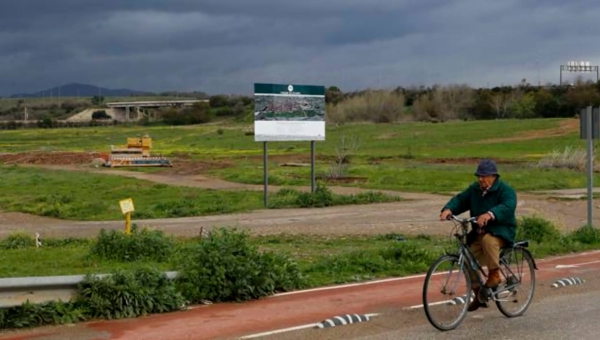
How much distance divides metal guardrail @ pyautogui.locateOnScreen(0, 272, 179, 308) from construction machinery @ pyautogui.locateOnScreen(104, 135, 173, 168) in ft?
155

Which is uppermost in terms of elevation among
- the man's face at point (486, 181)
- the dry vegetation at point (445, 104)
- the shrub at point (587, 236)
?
the dry vegetation at point (445, 104)

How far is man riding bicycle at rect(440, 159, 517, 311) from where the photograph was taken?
9242mm

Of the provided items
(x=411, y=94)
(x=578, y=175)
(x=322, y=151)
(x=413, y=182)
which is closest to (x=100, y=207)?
(x=413, y=182)

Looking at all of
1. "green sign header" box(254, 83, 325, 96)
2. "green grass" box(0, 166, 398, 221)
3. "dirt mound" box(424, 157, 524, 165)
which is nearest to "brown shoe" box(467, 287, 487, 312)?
"green grass" box(0, 166, 398, 221)

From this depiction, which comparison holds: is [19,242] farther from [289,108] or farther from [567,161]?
[567,161]

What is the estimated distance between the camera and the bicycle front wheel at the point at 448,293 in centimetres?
895

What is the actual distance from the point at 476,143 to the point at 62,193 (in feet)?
157

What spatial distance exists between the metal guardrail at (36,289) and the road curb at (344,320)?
8.74ft

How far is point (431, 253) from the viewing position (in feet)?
46.1

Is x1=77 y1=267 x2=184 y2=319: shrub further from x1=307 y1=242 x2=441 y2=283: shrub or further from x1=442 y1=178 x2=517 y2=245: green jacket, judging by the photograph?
x1=442 y1=178 x2=517 y2=245: green jacket

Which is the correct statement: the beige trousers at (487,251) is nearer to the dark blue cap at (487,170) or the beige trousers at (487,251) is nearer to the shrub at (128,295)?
the dark blue cap at (487,170)

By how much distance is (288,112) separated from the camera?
29.1 metres

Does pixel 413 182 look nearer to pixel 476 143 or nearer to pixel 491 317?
pixel 491 317

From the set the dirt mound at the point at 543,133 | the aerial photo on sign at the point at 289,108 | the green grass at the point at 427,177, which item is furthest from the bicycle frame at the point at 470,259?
the dirt mound at the point at 543,133
